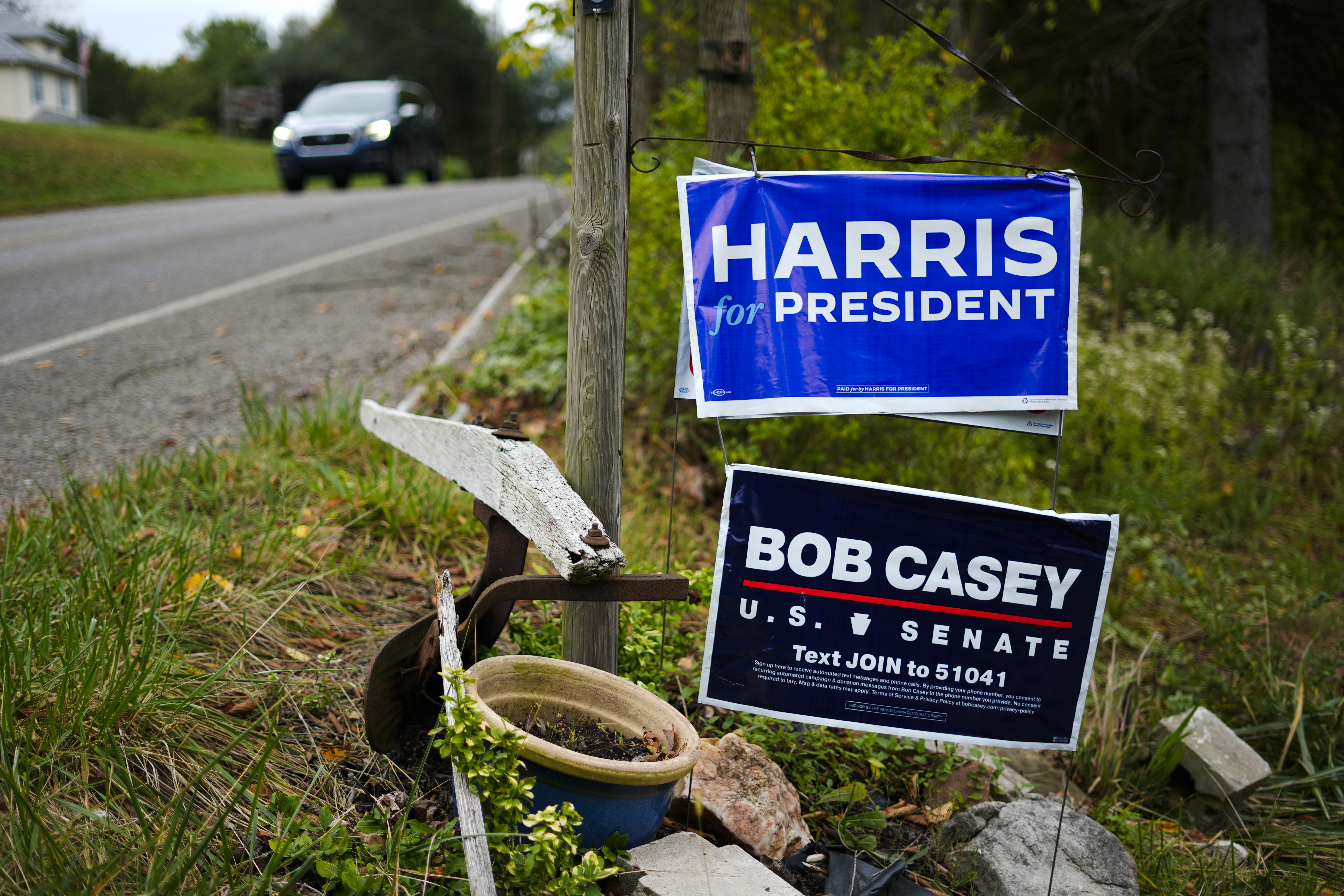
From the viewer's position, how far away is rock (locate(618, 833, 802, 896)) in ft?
6.72

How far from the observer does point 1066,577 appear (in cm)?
245

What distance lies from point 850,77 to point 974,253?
298 cm

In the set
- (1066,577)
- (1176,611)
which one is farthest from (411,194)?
(1066,577)

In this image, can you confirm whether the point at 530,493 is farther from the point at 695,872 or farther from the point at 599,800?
the point at 695,872

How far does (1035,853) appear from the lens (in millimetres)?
2520

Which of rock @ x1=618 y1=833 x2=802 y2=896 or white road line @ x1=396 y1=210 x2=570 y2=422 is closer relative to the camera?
rock @ x1=618 y1=833 x2=802 y2=896

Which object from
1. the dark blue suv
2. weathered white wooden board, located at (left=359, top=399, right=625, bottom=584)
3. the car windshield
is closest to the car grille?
the dark blue suv

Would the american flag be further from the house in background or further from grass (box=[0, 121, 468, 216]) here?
grass (box=[0, 121, 468, 216])

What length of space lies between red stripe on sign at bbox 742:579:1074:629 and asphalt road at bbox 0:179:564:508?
2863 millimetres

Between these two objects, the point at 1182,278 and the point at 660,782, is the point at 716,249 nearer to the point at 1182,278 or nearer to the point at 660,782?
the point at 660,782

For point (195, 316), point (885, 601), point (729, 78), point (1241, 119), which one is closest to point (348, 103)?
point (195, 316)

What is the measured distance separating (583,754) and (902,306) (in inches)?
56.8

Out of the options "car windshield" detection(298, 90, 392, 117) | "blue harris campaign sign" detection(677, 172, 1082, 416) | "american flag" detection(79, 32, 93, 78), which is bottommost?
"blue harris campaign sign" detection(677, 172, 1082, 416)

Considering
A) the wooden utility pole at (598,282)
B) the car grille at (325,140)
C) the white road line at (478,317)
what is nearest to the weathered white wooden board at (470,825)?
the wooden utility pole at (598,282)
